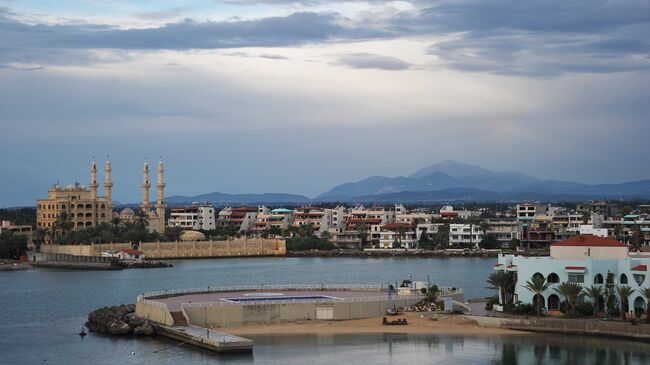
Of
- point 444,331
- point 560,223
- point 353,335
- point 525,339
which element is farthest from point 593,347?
point 560,223

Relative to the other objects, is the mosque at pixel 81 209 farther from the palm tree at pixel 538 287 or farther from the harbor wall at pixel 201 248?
the palm tree at pixel 538 287

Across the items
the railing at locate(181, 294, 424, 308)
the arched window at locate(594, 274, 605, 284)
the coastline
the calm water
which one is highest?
the coastline

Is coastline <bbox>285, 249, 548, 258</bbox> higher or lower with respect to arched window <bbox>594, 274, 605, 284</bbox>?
higher

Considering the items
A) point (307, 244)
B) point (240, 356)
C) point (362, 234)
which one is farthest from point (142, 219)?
point (240, 356)

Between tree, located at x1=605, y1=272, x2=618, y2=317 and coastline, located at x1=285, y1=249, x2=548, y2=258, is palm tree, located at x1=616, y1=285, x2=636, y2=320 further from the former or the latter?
coastline, located at x1=285, y1=249, x2=548, y2=258

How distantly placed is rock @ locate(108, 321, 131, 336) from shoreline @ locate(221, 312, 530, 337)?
4.23m

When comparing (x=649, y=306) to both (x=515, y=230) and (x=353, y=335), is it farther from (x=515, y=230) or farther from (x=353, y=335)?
(x=515, y=230)

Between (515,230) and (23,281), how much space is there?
173ft

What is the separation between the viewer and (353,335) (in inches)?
1710

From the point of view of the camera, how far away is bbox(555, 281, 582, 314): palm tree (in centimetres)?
4309

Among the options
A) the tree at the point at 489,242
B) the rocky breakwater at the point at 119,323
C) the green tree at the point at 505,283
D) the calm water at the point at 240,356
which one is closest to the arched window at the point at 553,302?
the green tree at the point at 505,283

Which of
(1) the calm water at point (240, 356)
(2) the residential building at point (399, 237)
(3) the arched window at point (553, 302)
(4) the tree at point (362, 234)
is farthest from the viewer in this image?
(4) the tree at point (362, 234)

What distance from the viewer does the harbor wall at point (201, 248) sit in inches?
4072

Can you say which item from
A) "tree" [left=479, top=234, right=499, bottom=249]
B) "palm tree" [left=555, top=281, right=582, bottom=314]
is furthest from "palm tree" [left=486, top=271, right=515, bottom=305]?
"tree" [left=479, top=234, right=499, bottom=249]
